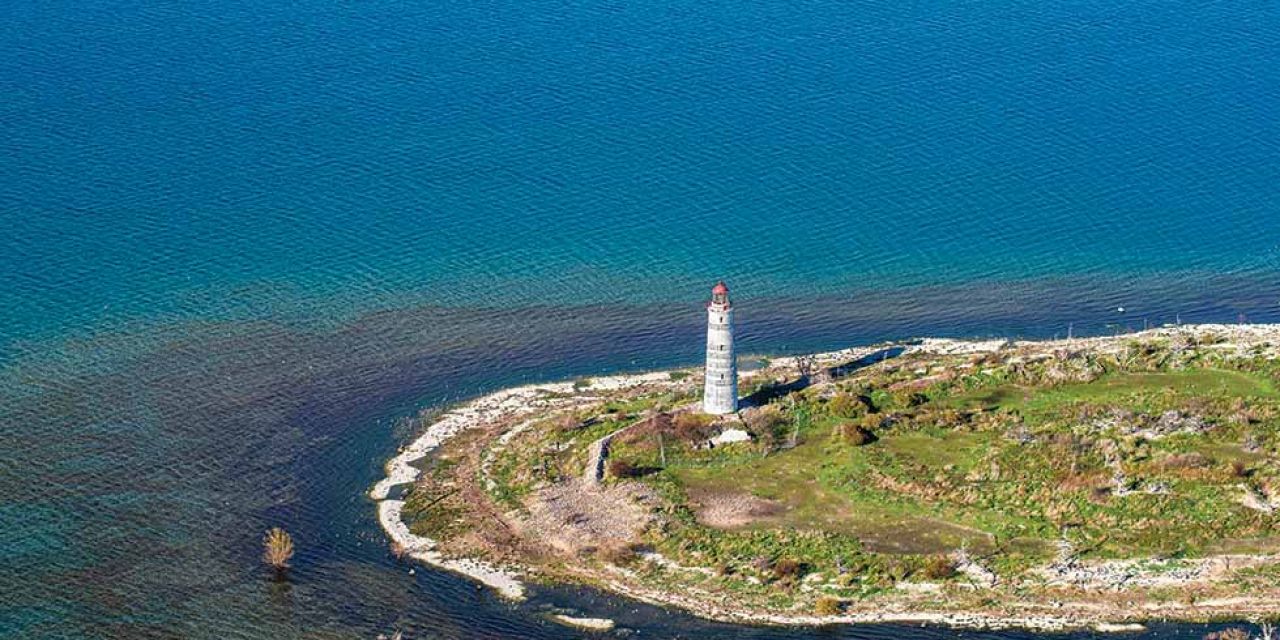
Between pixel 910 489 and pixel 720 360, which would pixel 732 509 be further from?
pixel 720 360

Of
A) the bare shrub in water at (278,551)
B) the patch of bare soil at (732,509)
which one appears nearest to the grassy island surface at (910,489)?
the patch of bare soil at (732,509)

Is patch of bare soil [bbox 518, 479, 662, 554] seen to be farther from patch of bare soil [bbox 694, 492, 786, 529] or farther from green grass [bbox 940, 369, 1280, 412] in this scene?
green grass [bbox 940, 369, 1280, 412]

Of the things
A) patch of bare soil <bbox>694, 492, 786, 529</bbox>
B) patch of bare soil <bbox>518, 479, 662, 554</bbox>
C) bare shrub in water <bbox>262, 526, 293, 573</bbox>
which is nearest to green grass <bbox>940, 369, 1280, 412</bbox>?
patch of bare soil <bbox>694, 492, 786, 529</bbox>

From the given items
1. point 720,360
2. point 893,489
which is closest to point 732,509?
point 893,489

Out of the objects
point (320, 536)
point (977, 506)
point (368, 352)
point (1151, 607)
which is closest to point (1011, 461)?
point (977, 506)

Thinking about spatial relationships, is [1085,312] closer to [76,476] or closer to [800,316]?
[800,316]
